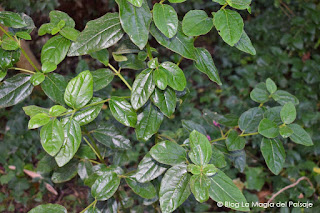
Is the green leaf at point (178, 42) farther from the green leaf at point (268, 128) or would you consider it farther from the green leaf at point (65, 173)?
the green leaf at point (65, 173)

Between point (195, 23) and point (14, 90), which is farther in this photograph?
point (14, 90)

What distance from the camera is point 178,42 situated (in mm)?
934

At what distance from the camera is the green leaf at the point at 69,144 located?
94 cm

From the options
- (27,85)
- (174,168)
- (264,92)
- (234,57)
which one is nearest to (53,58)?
(27,85)

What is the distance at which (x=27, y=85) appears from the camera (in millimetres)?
1098

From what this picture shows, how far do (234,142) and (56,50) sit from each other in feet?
2.68

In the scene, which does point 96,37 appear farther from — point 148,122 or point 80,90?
point 148,122

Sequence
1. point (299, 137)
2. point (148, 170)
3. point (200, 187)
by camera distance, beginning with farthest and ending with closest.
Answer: point (299, 137) → point (148, 170) → point (200, 187)

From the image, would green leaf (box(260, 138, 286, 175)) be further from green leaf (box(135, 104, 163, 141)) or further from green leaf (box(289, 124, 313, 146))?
green leaf (box(135, 104, 163, 141))

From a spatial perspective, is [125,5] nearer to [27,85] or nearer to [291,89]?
[27,85]

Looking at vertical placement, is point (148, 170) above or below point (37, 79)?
below

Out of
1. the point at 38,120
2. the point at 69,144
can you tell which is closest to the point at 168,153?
the point at 69,144

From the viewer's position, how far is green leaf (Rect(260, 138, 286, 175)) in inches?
45.9

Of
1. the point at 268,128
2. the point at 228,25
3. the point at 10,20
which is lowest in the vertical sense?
the point at 268,128
